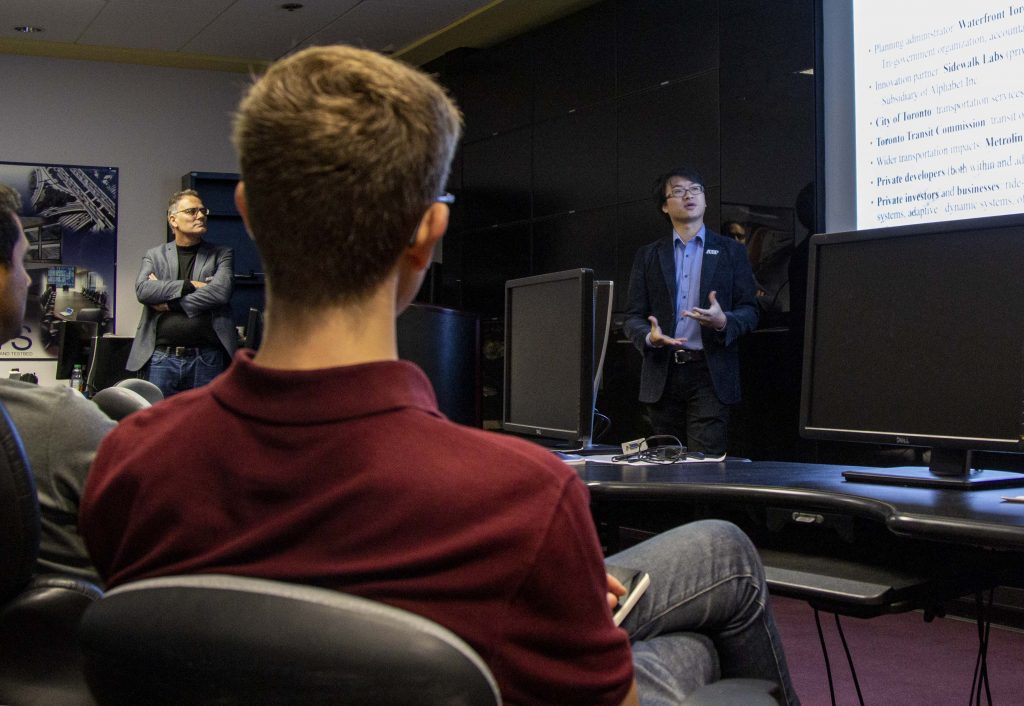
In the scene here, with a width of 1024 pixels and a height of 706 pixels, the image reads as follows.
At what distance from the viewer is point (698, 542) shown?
56.2 inches

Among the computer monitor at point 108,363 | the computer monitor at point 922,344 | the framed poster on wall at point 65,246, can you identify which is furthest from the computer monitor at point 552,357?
the framed poster on wall at point 65,246

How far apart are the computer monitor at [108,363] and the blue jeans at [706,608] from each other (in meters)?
4.17

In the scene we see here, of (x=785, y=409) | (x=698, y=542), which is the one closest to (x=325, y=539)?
(x=698, y=542)

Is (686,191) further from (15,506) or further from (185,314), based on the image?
(15,506)

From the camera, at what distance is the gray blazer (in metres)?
5.16

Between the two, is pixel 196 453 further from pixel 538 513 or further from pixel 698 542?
pixel 698 542

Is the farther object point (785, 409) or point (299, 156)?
point (785, 409)

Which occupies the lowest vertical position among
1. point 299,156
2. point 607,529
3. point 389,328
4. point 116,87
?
point 607,529

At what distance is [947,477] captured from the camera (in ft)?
5.96

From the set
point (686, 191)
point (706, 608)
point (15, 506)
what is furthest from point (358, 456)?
point (686, 191)

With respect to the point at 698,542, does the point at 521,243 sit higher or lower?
higher

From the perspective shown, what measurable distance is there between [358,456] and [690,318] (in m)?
3.67

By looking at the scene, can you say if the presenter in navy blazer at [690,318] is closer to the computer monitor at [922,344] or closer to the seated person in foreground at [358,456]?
the computer monitor at [922,344]

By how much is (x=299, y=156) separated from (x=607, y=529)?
1645 mm
